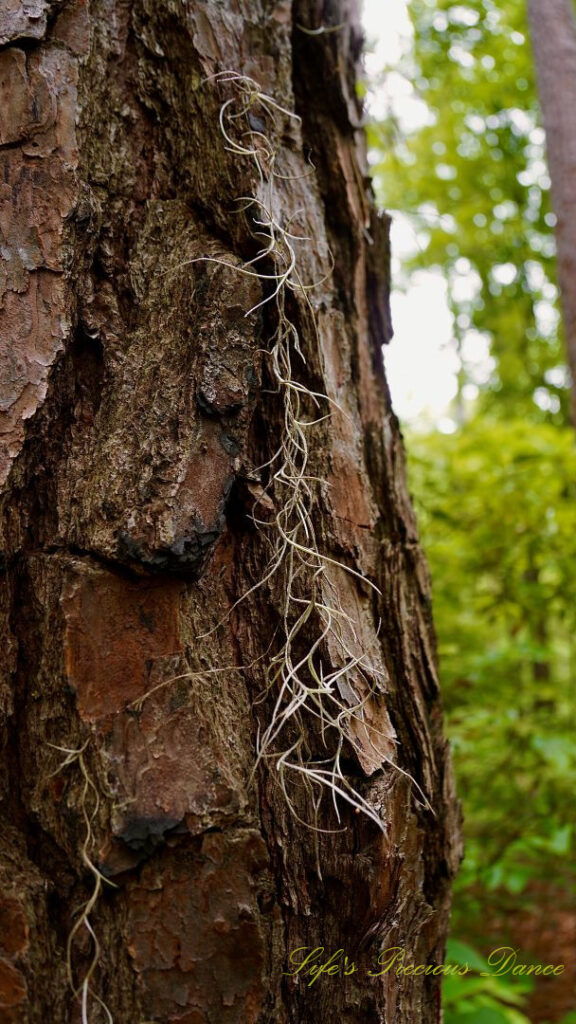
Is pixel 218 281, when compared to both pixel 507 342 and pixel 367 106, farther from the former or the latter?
pixel 507 342

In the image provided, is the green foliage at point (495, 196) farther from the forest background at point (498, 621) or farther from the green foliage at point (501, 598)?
the green foliage at point (501, 598)

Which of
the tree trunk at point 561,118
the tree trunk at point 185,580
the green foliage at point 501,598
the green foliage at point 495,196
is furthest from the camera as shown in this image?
the green foliage at point 495,196

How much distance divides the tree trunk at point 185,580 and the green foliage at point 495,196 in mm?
4642

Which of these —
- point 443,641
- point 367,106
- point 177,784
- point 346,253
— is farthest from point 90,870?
point 443,641

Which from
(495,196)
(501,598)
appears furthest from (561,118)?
(495,196)

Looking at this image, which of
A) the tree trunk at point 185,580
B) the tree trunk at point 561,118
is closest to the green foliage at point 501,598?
the tree trunk at point 561,118

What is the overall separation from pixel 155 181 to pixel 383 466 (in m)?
0.63

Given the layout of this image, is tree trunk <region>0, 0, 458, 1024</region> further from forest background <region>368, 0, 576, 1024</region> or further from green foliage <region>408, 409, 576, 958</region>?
green foliage <region>408, 409, 576, 958</region>

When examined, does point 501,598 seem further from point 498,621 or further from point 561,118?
point 561,118

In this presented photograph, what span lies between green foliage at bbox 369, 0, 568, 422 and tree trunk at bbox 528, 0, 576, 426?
2430mm

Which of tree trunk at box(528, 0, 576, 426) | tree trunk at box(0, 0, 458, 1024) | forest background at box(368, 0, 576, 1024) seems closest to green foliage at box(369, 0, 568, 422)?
forest background at box(368, 0, 576, 1024)

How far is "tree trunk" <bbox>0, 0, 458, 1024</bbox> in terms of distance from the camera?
96 cm

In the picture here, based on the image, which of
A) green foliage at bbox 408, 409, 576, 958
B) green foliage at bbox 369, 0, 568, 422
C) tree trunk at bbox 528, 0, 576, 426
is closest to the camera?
tree trunk at bbox 528, 0, 576, 426

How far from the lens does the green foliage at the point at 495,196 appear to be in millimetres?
5566
